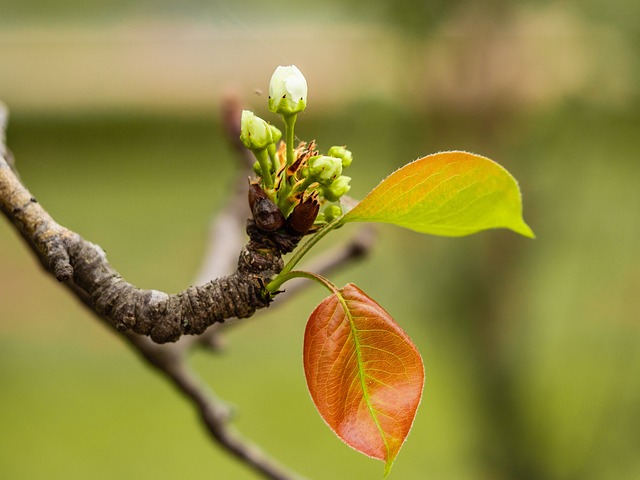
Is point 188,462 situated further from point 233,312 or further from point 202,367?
point 233,312

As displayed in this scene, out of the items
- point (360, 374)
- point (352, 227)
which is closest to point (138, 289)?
point (360, 374)

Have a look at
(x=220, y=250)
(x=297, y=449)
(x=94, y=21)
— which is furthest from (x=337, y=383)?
(x=94, y=21)

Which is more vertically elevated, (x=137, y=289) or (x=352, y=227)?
(x=137, y=289)

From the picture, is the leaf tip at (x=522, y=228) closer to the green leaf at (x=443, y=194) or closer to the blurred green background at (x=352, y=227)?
the green leaf at (x=443, y=194)

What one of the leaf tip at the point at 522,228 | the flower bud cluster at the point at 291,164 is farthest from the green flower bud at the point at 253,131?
the leaf tip at the point at 522,228

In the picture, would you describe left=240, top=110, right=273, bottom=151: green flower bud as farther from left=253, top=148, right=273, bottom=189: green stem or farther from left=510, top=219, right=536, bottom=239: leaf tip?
left=510, top=219, right=536, bottom=239: leaf tip

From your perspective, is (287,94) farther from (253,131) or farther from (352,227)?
(352,227)
